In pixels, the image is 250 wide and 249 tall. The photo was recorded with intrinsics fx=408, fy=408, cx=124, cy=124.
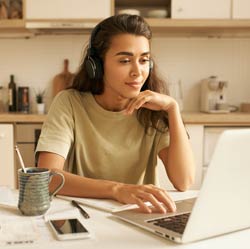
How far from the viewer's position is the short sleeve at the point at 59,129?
51.2 inches

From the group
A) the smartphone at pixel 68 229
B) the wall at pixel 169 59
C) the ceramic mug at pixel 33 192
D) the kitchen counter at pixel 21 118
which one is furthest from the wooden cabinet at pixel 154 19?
the smartphone at pixel 68 229

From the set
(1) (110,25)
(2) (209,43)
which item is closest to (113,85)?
(1) (110,25)

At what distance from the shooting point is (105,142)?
4.74ft

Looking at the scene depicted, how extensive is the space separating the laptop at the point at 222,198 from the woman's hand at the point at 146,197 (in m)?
0.09

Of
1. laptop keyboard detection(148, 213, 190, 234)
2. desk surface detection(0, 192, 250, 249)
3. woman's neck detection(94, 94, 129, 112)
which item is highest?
woman's neck detection(94, 94, 129, 112)

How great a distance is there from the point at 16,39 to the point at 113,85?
6.75 ft

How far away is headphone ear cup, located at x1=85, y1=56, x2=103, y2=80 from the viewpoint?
1464 millimetres

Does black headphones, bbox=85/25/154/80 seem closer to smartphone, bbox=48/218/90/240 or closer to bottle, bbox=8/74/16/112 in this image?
smartphone, bbox=48/218/90/240

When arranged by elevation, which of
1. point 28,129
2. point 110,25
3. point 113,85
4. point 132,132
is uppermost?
point 110,25

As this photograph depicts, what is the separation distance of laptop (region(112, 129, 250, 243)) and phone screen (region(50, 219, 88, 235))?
12 cm

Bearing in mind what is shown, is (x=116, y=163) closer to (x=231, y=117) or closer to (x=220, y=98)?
(x=231, y=117)

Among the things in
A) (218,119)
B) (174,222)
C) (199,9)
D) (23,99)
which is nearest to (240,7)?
(199,9)

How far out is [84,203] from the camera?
41.3 inches

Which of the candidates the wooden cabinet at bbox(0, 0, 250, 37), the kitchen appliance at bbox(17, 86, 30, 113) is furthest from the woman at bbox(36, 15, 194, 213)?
the kitchen appliance at bbox(17, 86, 30, 113)
